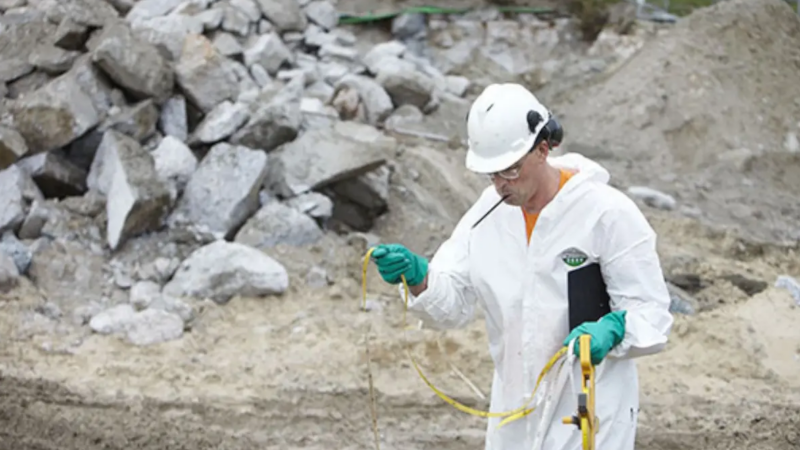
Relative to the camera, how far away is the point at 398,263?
352cm

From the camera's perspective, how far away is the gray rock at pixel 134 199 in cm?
742

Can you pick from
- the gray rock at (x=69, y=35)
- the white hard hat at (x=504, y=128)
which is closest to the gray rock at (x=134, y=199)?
the gray rock at (x=69, y=35)

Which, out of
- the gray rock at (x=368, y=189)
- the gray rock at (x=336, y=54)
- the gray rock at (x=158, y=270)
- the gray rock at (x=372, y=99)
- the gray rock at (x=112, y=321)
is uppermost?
the gray rock at (x=112, y=321)

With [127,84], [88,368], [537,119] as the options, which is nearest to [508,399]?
[537,119]

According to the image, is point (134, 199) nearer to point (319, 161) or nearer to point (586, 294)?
point (319, 161)

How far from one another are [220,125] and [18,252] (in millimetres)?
2068

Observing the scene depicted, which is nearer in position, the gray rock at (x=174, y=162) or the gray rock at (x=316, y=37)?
the gray rock at (x=174, y=162)

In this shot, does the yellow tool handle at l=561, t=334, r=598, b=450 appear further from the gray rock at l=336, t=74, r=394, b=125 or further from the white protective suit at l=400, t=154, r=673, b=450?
the gray rock at l=336, t=74, r=394, b=125

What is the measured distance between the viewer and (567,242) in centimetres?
336

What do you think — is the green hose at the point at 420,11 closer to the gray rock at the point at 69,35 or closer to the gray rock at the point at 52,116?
the gray rock at the point at 69,35

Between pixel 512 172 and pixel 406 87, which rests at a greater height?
pixel 512 172

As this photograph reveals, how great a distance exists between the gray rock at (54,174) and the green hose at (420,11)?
18.1 ft

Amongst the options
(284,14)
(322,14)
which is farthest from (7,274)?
(322,14)

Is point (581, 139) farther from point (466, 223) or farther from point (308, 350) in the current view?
A: point (466, 223)
